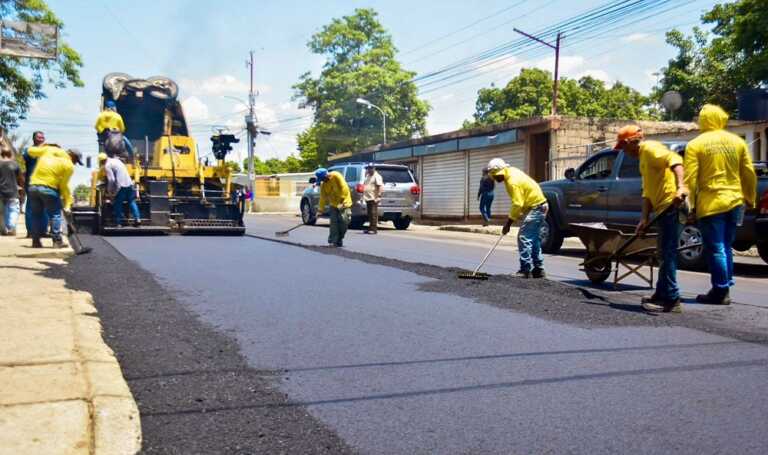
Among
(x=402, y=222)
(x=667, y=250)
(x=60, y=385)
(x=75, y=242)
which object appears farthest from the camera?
(x=402, y=222)

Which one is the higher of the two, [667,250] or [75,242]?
[667,250]

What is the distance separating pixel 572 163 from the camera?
20.6m

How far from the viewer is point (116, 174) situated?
14117mm

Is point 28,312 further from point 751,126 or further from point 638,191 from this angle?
point 751,126

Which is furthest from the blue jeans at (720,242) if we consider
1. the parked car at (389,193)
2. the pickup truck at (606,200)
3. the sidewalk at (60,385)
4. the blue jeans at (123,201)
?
the parked car at (389,193)

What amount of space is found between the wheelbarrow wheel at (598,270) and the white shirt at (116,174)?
9540 millimetres

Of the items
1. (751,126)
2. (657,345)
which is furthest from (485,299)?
(751,126)

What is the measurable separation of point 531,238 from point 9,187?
9336 millimetres

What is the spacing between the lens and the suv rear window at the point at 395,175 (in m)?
20.2

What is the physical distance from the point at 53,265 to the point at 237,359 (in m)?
5.28

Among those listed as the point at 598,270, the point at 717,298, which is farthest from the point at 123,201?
the point at 717,298

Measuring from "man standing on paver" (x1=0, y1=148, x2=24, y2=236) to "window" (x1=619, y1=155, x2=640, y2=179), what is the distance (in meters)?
10.3

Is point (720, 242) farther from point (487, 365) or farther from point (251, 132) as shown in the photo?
point (251, 132)

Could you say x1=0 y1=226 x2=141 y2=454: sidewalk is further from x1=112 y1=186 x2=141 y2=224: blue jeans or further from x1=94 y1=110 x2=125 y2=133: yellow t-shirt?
x1=94 y1=110 x2=125 y2=133: yellow t-shirt
